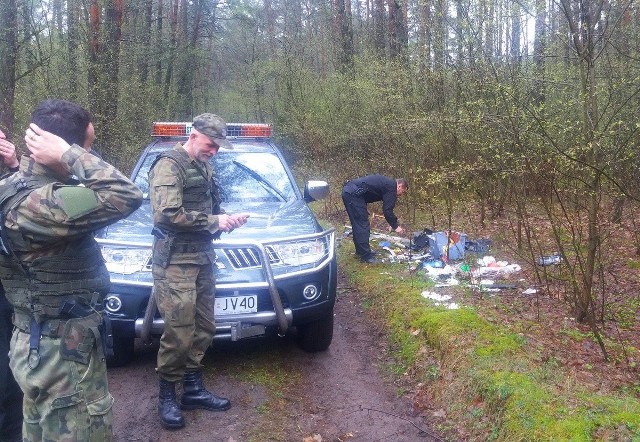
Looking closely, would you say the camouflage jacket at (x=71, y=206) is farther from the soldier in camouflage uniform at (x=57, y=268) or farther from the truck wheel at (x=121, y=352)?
the truck wheel at (x=121, y=352)

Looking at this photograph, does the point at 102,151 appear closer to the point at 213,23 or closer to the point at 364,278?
the point at 364,278

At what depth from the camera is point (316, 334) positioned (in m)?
5.01

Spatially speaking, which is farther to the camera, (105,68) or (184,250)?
(105,68)

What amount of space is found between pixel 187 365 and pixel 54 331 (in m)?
1.64

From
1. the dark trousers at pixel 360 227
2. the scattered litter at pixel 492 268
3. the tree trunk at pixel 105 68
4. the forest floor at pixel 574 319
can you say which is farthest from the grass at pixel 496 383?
the tree trunk at pixel 105 68

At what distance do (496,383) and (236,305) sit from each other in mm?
1869

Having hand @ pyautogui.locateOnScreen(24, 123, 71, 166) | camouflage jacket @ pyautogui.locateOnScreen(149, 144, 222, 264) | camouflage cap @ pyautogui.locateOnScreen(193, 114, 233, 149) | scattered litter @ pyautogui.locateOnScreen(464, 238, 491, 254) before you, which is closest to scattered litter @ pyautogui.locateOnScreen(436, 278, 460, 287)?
scattered litter @ pyautogui.locateOnScreen(464, 238, 491, 254)

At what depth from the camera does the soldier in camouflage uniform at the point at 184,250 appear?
3693 mm

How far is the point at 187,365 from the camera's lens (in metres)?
4.01

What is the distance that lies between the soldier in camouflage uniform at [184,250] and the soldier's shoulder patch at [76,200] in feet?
4.07

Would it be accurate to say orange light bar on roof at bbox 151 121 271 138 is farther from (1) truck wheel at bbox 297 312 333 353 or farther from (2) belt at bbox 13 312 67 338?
(2) belt at bbox 13 312 67 338

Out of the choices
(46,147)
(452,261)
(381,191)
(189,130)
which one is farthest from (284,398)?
(381,191)

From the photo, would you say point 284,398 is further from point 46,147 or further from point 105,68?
point 105,68

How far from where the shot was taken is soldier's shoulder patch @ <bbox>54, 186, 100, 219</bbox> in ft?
7.67
